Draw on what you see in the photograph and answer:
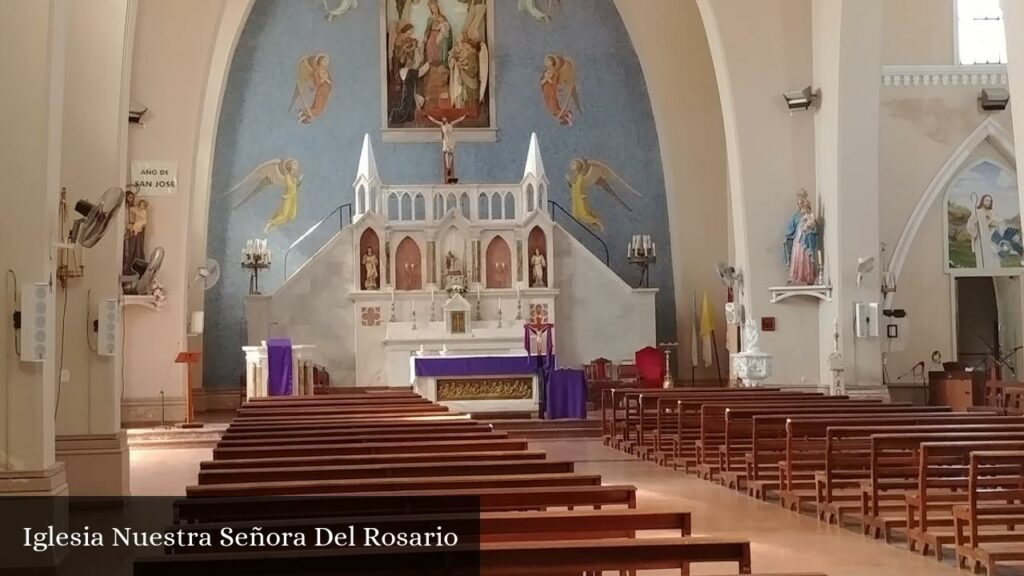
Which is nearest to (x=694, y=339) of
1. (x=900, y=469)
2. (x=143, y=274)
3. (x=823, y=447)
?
(x=143, y=274)

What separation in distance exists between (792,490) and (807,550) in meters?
2.31

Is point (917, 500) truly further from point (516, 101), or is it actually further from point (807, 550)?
point (516, 101)

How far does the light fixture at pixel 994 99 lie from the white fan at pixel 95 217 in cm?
1487

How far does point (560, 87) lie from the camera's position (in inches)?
985

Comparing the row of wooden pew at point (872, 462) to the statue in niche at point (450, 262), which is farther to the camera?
the statue in niche at point (450, 262)

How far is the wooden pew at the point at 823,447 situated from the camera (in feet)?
30.5

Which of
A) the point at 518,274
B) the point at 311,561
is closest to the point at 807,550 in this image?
the point at 311,561

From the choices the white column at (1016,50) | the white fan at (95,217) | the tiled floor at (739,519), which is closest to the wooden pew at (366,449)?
the tiled floor at (739,519)

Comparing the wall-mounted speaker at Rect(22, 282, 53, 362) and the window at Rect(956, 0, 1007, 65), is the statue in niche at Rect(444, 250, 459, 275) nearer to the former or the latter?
the window at Rect(956, 0, 1007, 65)

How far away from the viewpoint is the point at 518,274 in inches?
883

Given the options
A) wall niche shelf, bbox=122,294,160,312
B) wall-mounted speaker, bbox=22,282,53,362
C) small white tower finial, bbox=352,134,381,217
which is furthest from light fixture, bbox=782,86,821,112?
wall-mounted speaker, bbox=22,282,53,362

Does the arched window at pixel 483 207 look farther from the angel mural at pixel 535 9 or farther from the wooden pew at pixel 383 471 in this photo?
the wooden pew at pixel 383 471

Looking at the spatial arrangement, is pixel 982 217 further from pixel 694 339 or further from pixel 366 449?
pixel 366 449

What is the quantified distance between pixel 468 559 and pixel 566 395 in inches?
562
